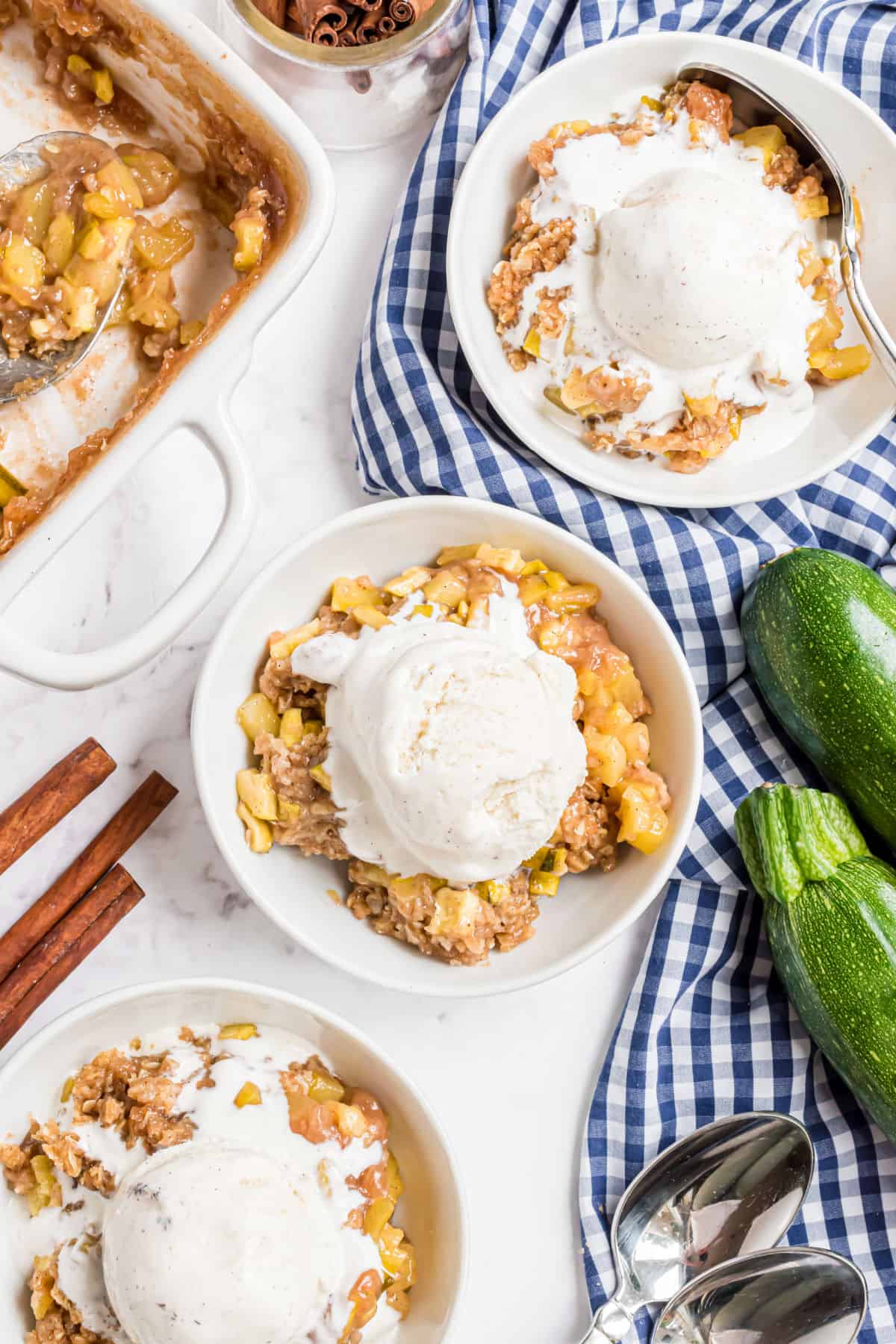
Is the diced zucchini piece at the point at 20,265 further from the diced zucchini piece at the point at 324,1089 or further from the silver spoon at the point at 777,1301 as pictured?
the silver spoon at the point at 777,1301

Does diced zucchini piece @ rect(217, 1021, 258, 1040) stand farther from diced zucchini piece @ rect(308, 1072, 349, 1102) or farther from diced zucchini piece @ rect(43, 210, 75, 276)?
diced zucchini piece @ rect(43, 210, 75, 276)

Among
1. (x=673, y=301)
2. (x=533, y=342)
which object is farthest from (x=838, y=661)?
(x=533, y=342)

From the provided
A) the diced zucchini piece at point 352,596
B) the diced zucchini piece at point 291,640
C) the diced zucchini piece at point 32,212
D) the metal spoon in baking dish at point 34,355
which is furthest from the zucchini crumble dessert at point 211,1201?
the diced zucchini piece at point 32,212

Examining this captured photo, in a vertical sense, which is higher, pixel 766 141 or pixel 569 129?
pixel 569 129

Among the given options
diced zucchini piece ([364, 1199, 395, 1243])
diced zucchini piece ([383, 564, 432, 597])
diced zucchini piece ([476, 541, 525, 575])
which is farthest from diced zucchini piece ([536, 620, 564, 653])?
diced zucchini piece ([364, 1199, 395, 1243])

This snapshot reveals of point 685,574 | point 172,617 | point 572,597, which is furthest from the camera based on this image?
point 685,574

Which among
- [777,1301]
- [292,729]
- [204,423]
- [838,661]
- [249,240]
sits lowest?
[777,1301]

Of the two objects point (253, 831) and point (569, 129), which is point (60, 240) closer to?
point (569, 129)
